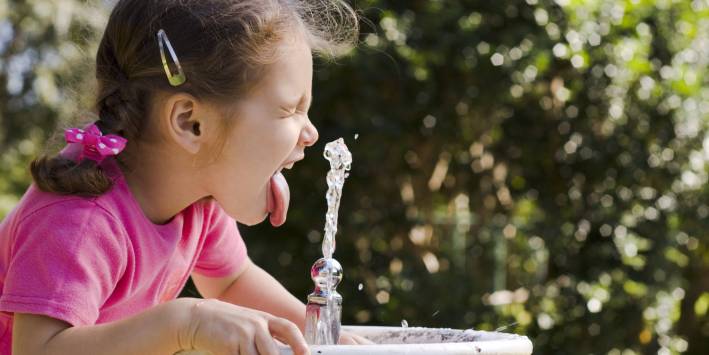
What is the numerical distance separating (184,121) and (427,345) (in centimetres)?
55

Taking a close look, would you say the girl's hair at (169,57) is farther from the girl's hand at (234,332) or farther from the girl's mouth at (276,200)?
the girl's hand at (234,332)

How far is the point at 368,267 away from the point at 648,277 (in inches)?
31.7

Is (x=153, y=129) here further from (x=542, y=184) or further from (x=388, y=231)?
(x=542, y=184)

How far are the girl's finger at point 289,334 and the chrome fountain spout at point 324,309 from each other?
26cm

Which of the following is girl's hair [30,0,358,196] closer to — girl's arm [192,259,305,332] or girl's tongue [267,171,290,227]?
girl's tongue [267,171,290,227]

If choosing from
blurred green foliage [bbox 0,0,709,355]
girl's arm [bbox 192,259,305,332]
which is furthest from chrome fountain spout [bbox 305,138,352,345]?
blurred green foliage [bbox 0,0,709,355]

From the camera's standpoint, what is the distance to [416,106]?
9.37ft

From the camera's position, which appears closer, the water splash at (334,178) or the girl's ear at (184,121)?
the girl's ear at (184,121)

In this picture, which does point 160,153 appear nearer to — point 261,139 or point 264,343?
point 261,139

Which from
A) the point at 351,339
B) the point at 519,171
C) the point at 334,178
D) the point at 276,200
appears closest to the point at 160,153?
the point at 276,200

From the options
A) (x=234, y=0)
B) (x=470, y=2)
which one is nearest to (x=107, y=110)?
(x=234, y=0)

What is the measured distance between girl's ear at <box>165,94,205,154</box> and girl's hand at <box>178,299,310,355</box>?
1.21 feet

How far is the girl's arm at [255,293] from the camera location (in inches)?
66.8

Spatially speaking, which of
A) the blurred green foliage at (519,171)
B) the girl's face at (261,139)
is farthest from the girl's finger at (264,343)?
the blurred green foliage at (519,171)
